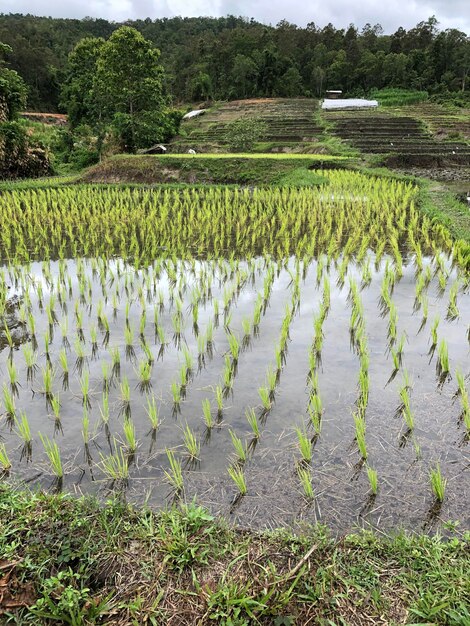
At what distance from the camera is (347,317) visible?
4.53 meters

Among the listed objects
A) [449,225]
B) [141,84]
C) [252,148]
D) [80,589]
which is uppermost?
[141,84]

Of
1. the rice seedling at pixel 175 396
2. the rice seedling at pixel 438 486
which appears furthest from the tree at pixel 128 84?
the rice seedling at pixel 438 486

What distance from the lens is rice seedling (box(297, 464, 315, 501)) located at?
2248 mm

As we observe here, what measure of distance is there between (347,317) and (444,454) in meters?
2.09

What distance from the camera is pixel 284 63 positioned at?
52.5m

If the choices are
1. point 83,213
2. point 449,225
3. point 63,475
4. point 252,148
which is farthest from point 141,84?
point 63,475

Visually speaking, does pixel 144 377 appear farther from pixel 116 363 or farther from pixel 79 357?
pixel 79 357

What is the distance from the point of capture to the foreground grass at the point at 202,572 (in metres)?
1.71

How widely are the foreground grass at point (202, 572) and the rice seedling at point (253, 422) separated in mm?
708

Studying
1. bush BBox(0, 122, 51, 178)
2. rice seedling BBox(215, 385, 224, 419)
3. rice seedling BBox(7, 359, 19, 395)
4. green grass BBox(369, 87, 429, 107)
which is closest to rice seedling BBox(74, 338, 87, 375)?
rice seedling BBox(7, 359, 19, 395)

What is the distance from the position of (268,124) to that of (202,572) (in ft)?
109

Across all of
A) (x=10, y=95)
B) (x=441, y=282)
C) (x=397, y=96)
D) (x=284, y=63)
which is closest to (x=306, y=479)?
(x=441, y=282)

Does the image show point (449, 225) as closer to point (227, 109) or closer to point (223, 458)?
point (223, 458)

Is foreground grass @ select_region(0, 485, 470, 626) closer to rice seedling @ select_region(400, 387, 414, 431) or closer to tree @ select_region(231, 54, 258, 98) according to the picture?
rice seedling @ select_region(400, 387, 414, 431)
